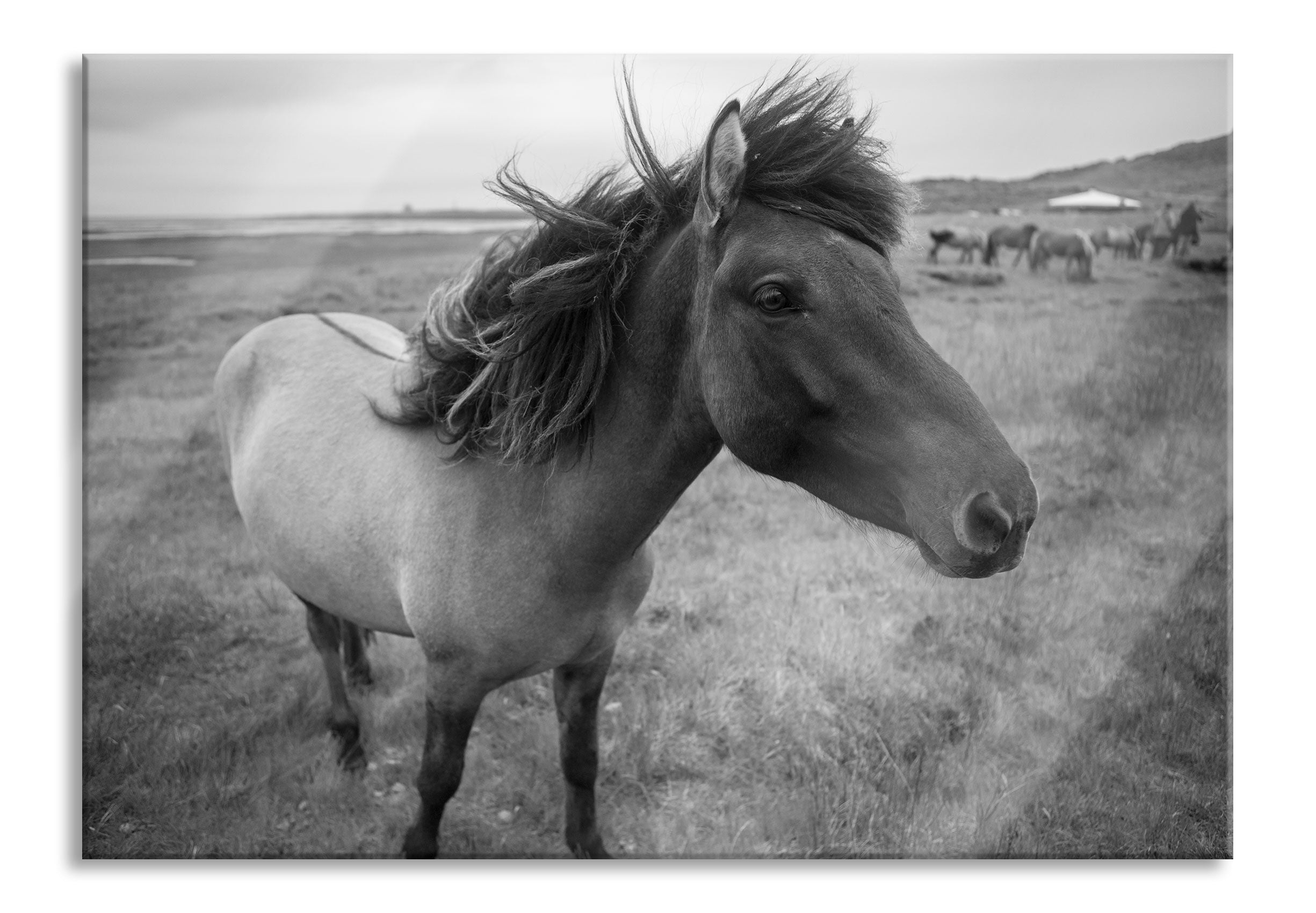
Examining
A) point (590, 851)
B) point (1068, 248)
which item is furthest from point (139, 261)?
point (1068, 248)

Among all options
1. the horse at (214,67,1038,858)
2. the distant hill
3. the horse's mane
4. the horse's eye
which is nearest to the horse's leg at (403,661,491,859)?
the horse at (214,67,1038,858)

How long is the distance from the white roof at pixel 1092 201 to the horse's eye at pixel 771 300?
1488 millimetres

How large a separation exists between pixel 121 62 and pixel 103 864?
6.55ft

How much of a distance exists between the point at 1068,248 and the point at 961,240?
284 mm

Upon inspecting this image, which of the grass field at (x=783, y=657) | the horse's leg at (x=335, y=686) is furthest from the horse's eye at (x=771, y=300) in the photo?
the horse's leg at (x=335, y=686)

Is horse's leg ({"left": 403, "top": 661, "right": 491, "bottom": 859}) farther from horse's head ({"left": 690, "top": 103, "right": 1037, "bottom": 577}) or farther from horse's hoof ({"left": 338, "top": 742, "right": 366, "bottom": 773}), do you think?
horse's head ({"left": 690, "top": 103, "right": 1037, "bottom": 577})

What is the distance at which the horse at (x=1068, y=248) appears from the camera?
249cm

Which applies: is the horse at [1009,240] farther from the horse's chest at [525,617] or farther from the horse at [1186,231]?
the horse's chest at [525,617]

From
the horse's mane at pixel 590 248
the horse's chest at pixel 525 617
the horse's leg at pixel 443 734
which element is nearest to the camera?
the horse's mane at pixel 590 248

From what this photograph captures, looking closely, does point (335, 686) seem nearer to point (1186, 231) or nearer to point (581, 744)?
point (581, 744)

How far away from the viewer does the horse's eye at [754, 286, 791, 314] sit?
4.37 feet

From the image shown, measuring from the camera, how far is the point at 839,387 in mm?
1321

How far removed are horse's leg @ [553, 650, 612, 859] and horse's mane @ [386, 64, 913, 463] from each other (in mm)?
577

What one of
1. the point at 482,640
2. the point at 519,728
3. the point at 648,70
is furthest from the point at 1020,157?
the point at 519,728
